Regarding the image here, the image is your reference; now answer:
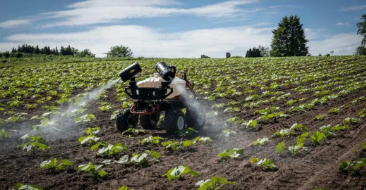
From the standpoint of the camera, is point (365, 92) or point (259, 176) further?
point (365, 92)

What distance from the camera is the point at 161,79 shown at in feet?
25.1

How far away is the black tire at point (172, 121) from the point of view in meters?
7.33

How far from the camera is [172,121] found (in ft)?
24.1

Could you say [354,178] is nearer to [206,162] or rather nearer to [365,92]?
[206,162]

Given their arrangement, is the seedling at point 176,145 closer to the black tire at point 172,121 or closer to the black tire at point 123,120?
the black tire at point 172,121

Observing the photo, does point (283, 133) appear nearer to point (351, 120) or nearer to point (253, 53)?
point (351, 120)

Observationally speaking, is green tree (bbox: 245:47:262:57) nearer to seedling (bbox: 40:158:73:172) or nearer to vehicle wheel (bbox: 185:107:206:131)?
vehicle wheel (bbox: 185:107:206:131)

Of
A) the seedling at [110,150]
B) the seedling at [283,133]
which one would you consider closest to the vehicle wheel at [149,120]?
the seedling at [110,150]

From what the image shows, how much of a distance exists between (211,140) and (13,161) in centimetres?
358

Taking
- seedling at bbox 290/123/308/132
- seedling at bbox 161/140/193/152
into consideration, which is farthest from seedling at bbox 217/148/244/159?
seedling at bbox 290/123/308/132

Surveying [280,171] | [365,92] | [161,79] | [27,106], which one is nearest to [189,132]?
[161,79]

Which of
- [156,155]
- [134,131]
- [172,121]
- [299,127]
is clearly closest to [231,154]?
[156,155]

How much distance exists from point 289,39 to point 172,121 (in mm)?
74297

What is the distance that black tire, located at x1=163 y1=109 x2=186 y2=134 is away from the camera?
7332 millimetres
